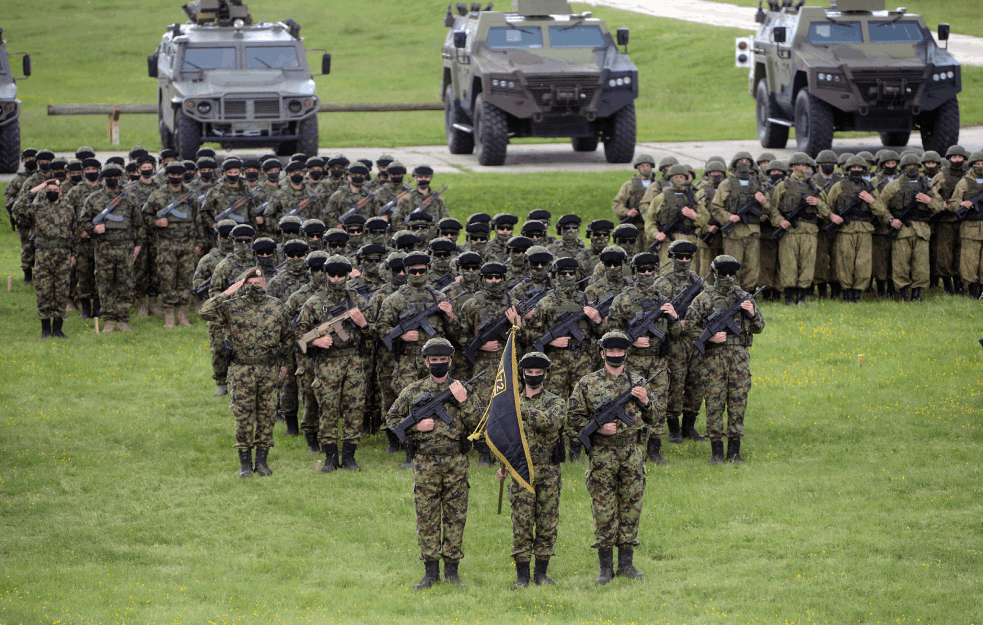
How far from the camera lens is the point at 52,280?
16.4 meters

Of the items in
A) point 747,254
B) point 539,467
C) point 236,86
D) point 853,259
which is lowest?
point 853,259

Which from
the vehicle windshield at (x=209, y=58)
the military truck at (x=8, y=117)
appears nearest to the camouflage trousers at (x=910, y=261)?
the vehicle windshield at (x=209, y=58)

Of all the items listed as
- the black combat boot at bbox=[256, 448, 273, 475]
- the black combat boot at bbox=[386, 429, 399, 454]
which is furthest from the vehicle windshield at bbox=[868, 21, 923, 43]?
the black combat boot at bbox=[256, 448, 273, 475]

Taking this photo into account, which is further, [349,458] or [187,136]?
[187,136]

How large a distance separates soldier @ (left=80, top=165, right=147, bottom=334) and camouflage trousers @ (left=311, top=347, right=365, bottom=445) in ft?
19.4

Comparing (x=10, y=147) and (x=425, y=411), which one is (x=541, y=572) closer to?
(x=425, y=411)

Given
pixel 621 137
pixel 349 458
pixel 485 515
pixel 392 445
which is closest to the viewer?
pixel 485 515

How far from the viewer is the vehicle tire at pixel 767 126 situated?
1081 inches

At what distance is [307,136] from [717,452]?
48.0 feet

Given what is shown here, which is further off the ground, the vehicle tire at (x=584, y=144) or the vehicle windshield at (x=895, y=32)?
the vehicle windshield at (x=895, y=32)

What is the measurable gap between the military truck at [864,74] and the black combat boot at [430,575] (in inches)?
662

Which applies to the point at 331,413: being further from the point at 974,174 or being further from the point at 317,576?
the point at 974,174

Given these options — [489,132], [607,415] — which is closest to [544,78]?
[489,132]

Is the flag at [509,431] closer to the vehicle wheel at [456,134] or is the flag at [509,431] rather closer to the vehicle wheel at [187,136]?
the vehicle wheel at [187,136]
